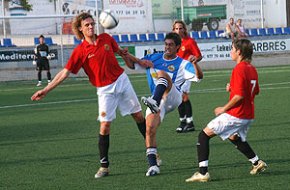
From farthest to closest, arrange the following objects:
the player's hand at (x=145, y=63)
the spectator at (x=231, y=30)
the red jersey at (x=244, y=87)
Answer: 1. the spectator at (x=231, y=30)
2. the player's hand at (x=145, y=63)
3. the red jersey at (x=244, y=87)

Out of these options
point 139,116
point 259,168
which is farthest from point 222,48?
point 259,168

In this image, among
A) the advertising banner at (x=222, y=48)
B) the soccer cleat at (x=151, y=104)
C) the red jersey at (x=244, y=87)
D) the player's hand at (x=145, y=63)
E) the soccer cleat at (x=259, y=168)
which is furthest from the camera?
the advertising banner at (x=222, y=48)

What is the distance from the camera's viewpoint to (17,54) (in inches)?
1328

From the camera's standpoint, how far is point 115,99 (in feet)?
33.8

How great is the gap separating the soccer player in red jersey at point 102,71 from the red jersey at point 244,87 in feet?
5.22

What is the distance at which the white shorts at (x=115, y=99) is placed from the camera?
33.5 feet

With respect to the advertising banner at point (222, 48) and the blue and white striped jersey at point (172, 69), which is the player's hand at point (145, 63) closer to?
the blue and white striped jersey at point (172, 69)

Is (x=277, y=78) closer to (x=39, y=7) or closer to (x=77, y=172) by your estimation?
(x=39, y=7)

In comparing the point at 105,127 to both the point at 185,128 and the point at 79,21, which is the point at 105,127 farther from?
the point at 185,128

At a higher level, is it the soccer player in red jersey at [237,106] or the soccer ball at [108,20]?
the soccer ball at [108,20]

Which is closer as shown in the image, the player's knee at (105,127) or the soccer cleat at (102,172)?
the soccer cleat at (102,172)

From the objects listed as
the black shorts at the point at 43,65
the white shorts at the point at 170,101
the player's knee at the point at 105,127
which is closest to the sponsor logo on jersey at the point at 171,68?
the white shorts at the point at 170,101

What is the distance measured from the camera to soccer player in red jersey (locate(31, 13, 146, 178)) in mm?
10117

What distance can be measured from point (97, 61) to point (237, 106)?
1.94 m
